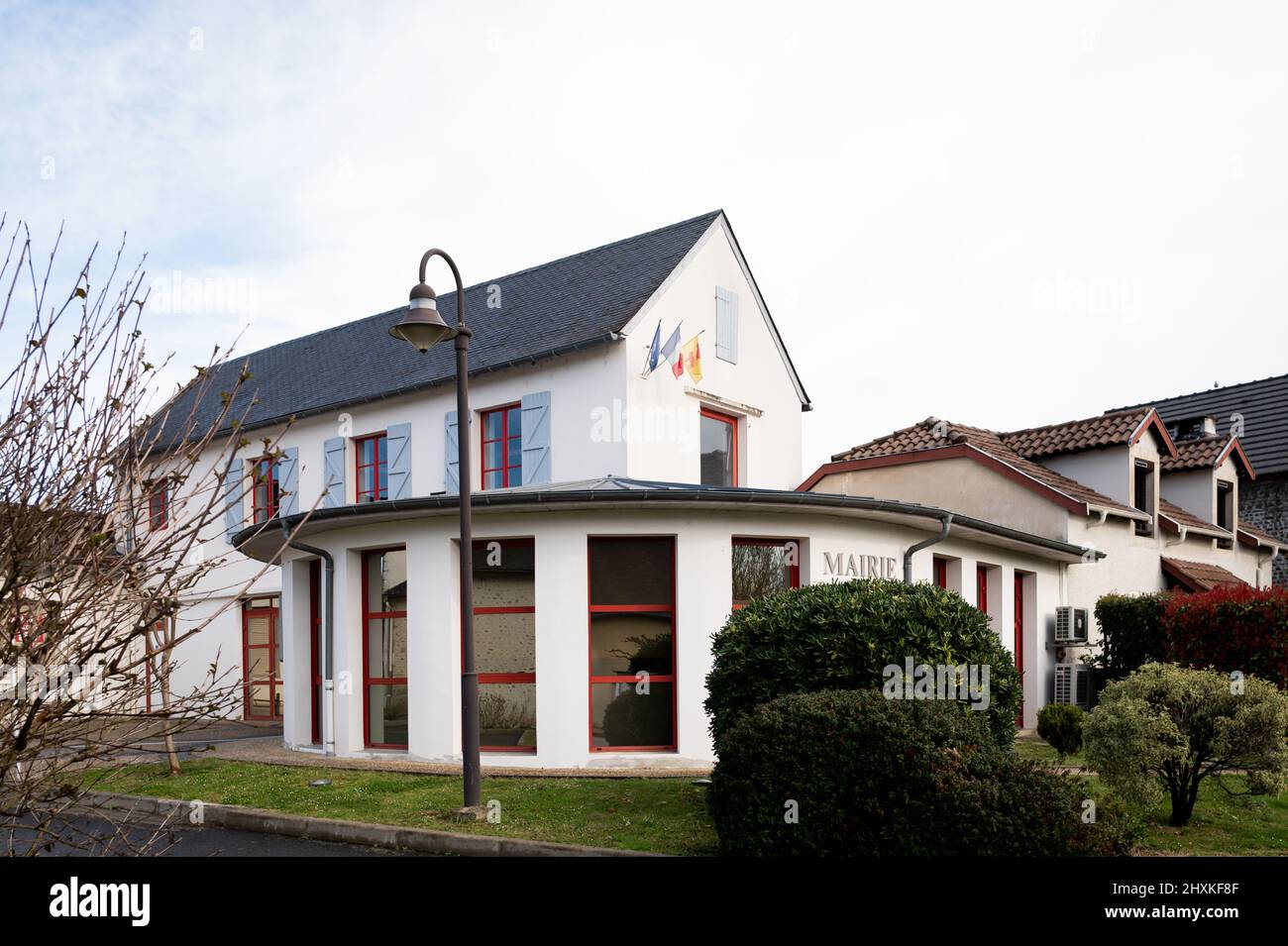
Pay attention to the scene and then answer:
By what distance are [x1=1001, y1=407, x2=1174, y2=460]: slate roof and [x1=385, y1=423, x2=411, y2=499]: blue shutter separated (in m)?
12.6

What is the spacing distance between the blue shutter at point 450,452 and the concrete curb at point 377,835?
8.63m

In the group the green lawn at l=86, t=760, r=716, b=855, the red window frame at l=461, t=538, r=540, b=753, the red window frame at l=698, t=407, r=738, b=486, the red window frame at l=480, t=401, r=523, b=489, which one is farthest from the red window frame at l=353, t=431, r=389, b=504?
the green lawn at l=86, t=760, r=716, b=855

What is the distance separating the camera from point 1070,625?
1730 centimetres

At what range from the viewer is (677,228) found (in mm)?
19609

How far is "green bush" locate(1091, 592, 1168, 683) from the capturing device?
1681 centimetres

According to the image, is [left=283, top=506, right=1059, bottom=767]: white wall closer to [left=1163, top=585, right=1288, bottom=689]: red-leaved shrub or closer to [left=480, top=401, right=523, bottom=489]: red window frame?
[left=480, top=401, right=523, bottom=489]: red window frame

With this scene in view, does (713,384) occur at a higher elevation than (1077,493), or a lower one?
higher

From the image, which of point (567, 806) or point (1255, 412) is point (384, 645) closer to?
point (567, 806)

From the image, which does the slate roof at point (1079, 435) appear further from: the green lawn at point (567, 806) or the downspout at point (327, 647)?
the downspout at point (327, 647)

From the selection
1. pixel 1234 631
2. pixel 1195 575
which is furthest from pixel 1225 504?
pixel 1234 631

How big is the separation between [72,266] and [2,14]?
42.5 inches

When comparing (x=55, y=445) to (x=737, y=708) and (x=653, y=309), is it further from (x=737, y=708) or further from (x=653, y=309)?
(x=653, y=309)

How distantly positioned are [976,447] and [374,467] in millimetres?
11933

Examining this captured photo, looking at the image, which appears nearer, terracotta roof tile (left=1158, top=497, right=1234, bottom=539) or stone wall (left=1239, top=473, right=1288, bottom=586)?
terracotta roof tile (left=1158, top=497, right=1234, bottom=539)
